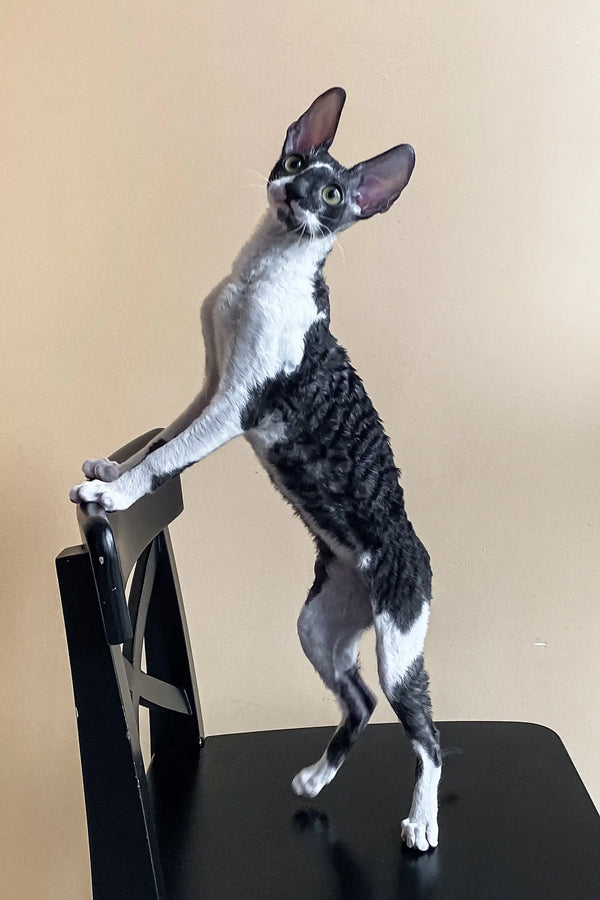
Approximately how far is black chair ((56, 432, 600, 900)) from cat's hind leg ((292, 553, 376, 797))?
10 cm

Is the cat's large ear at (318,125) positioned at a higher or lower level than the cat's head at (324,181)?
higher

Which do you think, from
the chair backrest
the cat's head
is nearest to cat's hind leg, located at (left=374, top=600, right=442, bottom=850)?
the chair backrest

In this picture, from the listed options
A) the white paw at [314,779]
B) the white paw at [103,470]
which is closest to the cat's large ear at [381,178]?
the white paw at [103,470]

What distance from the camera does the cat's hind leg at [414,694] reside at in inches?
23.4

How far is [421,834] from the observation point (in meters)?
0.63

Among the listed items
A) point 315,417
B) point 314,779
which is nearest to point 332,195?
point 315,417

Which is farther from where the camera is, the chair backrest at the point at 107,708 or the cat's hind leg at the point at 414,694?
the cat's hind leg at the point at 414,694

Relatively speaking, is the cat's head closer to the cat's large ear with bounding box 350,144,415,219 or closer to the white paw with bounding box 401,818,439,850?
the cat's large ear with bounding box 350,144,415,219

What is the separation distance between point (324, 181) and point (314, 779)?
527 millimetres

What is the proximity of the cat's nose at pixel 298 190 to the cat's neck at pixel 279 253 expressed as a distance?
3cm

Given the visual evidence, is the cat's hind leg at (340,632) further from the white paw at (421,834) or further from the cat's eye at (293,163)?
the cat's eye at (293,163)

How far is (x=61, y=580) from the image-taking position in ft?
1.62

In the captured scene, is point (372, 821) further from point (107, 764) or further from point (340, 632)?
point (107, 764)

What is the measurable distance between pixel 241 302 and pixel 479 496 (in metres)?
0.50
